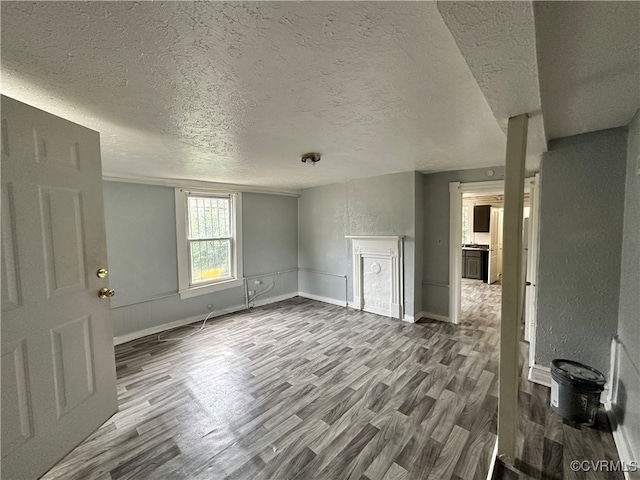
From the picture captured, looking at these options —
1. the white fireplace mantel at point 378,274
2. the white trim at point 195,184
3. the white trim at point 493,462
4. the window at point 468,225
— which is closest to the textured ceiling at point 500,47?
the white trim at point 493,462

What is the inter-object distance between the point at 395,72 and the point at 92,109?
1.81 meters

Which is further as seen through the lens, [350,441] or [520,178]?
[350,441]

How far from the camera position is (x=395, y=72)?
4.18 ft

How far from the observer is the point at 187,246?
4.15m

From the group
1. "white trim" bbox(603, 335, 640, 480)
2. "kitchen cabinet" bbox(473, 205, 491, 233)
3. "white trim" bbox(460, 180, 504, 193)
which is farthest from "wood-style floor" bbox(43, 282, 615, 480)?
"kitchen cabinet" bbox(473, 205, 491, 233)

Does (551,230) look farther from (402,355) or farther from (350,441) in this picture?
(350,441)

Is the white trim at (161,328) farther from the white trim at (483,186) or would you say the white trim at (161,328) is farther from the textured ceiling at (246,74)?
the white trim at (483,186)

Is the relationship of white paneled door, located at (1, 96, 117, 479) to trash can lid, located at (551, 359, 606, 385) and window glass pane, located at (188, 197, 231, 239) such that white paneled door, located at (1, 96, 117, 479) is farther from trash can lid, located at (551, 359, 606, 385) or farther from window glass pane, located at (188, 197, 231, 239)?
trash can lid, located at (551, 359, 606, 385)

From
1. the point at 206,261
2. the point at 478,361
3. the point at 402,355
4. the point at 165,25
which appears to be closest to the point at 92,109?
the point at 165,25

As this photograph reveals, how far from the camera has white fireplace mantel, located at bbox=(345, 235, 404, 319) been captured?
4109mm

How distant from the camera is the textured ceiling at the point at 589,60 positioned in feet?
2.99

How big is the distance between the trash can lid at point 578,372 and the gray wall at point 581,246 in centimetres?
17

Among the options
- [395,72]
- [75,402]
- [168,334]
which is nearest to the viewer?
[395,72]

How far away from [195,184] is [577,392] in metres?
4.95
